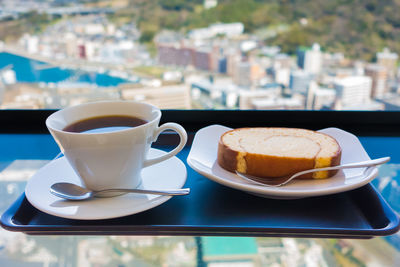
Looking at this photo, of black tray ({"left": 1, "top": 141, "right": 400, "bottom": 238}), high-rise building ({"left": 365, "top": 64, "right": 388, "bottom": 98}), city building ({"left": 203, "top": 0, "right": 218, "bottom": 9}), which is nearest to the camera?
black tray ({"left": 1, "top": 141, "right": 400, "bottom": 238})

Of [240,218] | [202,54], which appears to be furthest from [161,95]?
[240,218]

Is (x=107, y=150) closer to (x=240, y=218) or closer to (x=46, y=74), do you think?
(x=240, y=218)

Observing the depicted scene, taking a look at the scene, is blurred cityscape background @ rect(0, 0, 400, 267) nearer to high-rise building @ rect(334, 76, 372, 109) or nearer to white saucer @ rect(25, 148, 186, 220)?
high-rise building @ rect(334, 76, 372, 109)

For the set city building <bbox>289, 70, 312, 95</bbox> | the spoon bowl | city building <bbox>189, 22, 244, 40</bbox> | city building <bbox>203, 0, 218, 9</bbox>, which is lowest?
city building <bbox>289, 70, 312, 95</bbox>

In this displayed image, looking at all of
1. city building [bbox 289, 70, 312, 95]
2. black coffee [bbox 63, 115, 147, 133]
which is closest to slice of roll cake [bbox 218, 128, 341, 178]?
black coffee [bbox 63, 115, 147, 133]

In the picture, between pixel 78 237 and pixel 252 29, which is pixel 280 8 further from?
pixel 78 237

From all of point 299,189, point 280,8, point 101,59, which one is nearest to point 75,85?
point 101,59
